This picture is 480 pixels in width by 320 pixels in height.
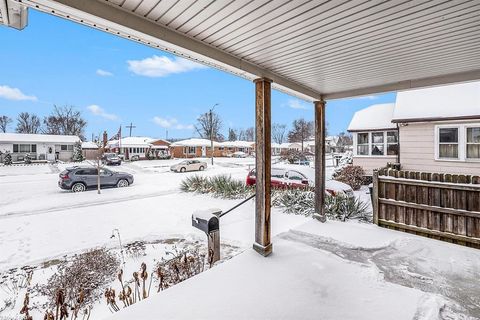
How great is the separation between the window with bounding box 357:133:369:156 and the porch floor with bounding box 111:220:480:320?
965cm

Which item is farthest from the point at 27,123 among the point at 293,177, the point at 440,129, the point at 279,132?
the point at 440,129

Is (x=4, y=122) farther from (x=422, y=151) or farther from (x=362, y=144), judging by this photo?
(x=422, y=151)

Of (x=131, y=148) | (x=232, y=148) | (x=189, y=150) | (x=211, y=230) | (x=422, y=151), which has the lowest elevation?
(x=211, y=230)

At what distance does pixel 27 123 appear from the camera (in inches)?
2012

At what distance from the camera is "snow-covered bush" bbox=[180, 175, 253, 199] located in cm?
1052

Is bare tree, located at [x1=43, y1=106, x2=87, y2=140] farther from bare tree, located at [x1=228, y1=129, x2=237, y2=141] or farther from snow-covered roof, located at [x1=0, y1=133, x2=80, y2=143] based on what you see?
bare tree, located at [x1=228, y1=129, x2=237, y2=141]

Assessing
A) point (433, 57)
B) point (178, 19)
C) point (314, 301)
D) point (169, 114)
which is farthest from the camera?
point (169, 114)

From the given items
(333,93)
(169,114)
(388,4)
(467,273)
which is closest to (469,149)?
(333,93)

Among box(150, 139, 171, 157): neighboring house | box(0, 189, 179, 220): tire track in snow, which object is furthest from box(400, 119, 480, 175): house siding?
box(150, 139, 171, 157): neighboring house

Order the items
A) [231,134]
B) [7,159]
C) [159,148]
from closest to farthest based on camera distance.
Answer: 1. [7,159]
2. [159,148]
3. [231,134]

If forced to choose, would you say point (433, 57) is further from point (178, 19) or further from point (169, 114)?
point (169, 114)

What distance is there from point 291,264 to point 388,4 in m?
3.53

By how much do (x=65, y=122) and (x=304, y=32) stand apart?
57.3 meters

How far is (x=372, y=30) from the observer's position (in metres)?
2.78
